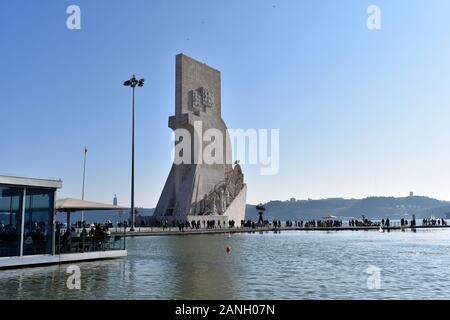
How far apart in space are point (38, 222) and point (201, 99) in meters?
45.1

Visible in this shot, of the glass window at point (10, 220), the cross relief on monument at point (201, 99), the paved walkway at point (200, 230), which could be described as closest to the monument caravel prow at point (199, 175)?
the cross relief on monument at point (201, 99)

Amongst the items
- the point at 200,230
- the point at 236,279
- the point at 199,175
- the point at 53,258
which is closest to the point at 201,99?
the point at 199,175

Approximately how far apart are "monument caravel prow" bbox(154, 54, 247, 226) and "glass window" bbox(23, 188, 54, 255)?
116ft

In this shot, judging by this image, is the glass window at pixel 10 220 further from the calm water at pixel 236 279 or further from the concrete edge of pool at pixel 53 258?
the calm water at pixel 236 279

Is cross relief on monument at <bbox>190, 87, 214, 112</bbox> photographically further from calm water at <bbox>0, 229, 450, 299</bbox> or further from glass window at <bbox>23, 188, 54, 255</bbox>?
glass window at <bbox>23, 188, 54, 255</bbox>

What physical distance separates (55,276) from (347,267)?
29.6 ft

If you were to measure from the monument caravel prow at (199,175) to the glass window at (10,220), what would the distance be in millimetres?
36324

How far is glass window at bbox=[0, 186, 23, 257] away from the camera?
14898 millimetres

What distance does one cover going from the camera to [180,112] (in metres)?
56.7

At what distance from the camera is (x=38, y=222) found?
15891mm

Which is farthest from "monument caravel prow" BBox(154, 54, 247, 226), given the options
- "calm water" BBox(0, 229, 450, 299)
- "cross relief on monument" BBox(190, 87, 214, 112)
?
"calm water" BBox(0, 229, 450, 299)
